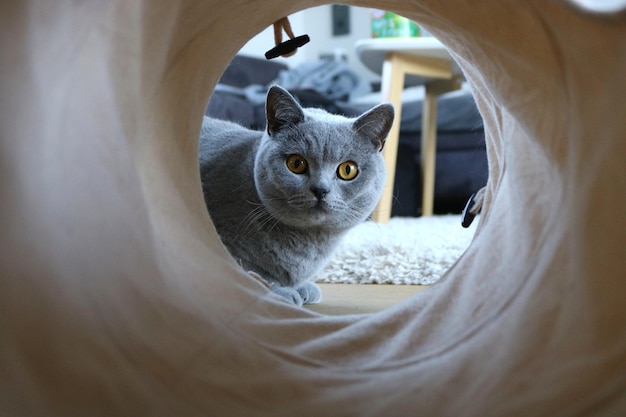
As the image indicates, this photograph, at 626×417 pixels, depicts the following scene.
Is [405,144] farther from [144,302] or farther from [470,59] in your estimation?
[144,302]

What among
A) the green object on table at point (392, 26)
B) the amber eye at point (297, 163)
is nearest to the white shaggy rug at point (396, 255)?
the amber eye at point (297, 163)

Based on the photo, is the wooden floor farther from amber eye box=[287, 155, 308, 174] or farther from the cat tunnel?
the cat tunnel

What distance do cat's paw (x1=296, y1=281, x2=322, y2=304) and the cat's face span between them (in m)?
0.17

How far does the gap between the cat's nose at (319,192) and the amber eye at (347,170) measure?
92 mm

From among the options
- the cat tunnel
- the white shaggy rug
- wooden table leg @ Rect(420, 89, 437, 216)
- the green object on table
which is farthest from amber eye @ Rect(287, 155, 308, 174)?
wooden table leg @ Rect(420, 89, 437, 216)

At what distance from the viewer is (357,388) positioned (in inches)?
28.6

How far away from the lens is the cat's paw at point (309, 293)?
1562 mm

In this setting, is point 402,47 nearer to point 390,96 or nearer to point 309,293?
point 390,96

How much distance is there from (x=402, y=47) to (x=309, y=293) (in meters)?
1.36

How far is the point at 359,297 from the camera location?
1654mm

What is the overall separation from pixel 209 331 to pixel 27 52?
1.20 feet

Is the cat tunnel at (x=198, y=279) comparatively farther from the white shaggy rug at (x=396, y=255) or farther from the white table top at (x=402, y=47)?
the white table top at (x=402, y=47)

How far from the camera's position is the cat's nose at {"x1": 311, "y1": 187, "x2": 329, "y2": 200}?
4.74ft

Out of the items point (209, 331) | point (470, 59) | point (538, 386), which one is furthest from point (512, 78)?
point (209, 331)
